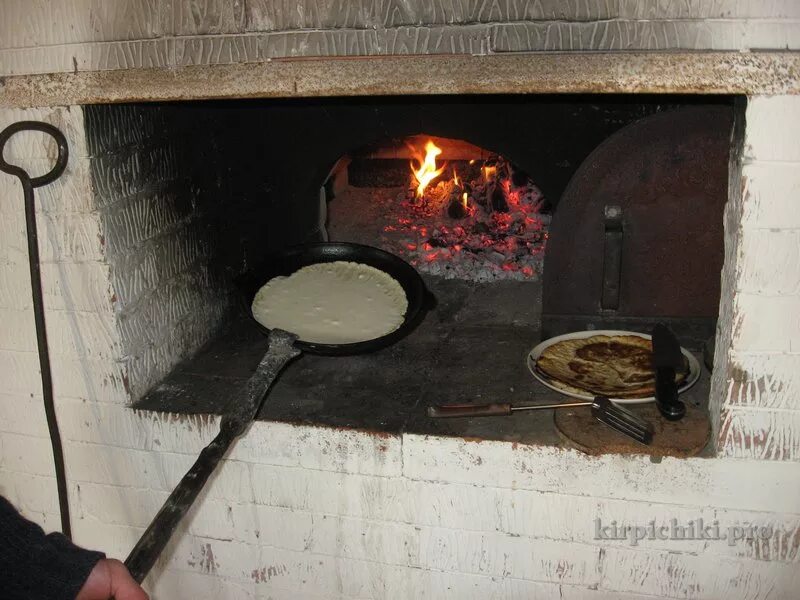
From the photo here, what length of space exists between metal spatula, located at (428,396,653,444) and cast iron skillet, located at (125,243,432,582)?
0.32 meters

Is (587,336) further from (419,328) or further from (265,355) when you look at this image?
(265,355)

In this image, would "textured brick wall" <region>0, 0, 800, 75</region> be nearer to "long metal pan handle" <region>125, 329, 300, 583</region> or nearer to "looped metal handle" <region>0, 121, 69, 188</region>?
"looped metal handle" <region>0, 121, 69, 188</region>

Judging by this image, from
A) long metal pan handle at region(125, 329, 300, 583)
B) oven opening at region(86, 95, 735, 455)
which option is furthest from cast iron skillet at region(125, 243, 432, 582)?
oven opening at region(86, 95, 735, 455)

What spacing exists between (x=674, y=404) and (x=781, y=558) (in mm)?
486

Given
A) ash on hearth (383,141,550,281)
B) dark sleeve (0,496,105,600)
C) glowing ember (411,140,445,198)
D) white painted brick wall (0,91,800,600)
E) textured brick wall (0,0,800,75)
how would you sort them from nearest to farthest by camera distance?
dark sleeve (0,496,105,600) → textured brick wall (0,0,800,75) → white painted brick wall (0,91,800,600) → ash on hearth (383,141,550,281) → glowing ember (411,140,445,198)

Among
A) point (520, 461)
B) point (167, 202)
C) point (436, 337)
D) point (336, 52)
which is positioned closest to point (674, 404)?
point (520, 461)

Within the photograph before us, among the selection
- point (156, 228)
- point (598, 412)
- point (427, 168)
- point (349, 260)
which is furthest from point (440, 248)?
point (598, 412)

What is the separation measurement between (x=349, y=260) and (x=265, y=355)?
2.10 ft

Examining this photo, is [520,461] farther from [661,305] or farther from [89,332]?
[89,332]

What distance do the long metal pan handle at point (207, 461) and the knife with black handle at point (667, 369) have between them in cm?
96

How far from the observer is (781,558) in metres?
1.84

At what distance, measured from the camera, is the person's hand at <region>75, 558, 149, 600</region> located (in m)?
1.38

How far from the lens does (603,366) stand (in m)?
2.07

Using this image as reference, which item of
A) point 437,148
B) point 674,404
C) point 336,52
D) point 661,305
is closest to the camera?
point 336,52
